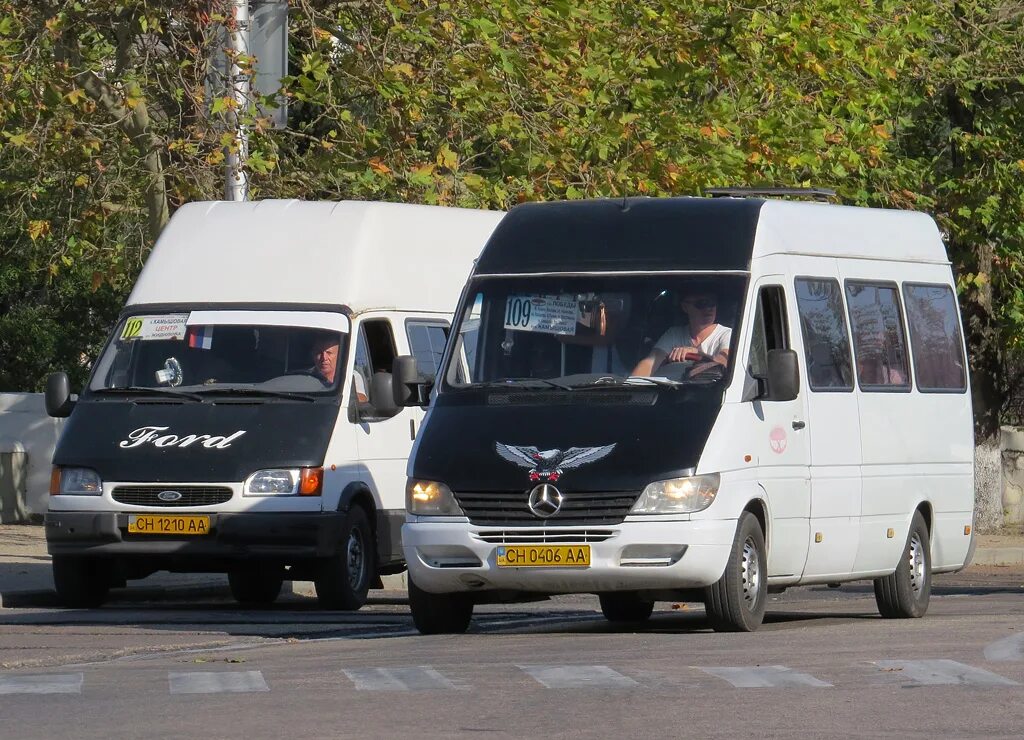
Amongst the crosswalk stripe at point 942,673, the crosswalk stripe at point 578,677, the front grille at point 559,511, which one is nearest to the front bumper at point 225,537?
the front grille at point 559,511

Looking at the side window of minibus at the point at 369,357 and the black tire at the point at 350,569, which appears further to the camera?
the side window of minibus at the point at 369,357

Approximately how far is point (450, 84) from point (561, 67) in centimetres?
151

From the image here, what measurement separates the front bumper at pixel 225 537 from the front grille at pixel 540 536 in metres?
3.22

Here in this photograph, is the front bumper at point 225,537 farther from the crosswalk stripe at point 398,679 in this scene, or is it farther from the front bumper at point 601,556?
the crosswalk stripe at point 398,679

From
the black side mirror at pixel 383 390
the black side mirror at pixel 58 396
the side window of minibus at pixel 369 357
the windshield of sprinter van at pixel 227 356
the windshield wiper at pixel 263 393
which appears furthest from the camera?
the black side mirror at pixel 58 396

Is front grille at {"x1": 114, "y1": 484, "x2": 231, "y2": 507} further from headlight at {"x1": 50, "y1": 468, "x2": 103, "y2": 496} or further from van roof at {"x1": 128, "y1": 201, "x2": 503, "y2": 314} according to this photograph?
van roof at {"x1": 128, "y1": 201, "x2": 503, "y2": 314}

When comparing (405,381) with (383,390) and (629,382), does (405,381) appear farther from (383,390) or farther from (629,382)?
(629,382)

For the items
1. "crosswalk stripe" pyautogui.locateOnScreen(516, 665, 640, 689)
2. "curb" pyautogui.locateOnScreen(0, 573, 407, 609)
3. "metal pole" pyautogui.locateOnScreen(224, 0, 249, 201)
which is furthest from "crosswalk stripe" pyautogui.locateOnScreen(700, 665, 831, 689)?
"metal pole" pyautogui.locateOnScreen(224, 0, 249, 201)

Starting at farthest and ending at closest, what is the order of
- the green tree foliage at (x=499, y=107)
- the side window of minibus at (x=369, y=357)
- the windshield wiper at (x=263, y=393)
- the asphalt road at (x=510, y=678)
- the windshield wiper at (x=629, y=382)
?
the green tree foliage at (x=499, y=107)
the side window of minibus at (x=369, y=357)
the windshield wiper at (x=263, y=393)
the windshield wiper at (x=629, y=382)
the asphalt road at (x=510, y=678)

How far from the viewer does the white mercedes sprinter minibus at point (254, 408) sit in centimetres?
1576

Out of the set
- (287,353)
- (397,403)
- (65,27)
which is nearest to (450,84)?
(65,27)

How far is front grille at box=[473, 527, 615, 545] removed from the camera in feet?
41.3

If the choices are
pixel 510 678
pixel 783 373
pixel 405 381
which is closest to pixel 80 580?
pixel 405 381

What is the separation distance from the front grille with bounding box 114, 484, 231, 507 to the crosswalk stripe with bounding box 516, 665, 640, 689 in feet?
16.5
